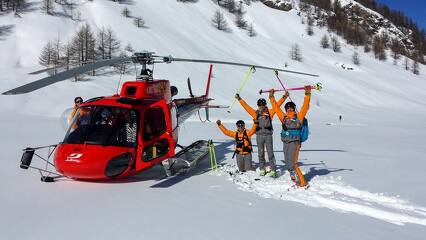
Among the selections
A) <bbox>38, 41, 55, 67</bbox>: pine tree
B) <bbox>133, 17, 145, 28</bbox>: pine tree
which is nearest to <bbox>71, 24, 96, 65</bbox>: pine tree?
<bbox>38, 41, 55, 67</bbox>: pine tree

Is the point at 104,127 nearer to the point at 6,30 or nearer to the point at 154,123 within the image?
the point at 154,123

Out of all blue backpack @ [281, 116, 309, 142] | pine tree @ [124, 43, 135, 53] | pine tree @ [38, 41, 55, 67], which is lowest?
blue backpack @ [281, 116, 309, 142]

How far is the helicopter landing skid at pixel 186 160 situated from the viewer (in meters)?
7.78

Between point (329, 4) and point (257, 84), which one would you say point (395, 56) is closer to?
point (329, 4)

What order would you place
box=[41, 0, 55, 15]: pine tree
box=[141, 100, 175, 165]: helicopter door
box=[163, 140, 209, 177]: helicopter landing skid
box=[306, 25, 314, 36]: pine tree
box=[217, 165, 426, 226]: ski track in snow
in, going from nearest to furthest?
box=[217, 165, 426, 226]: ski track in snow → box=[141, 100, 175, 165]: helicopter door → box=[163, 140, 209, 177]: helicopter landing skid → box=[41, 0, 55, 15]: pine tree → box=[306, 25, 314, 36]: pine tree

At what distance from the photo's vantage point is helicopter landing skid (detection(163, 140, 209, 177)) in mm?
7777

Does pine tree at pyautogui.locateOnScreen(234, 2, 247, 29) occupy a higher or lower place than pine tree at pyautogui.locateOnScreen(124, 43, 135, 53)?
higher

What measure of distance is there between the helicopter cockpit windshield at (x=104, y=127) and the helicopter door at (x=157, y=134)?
0.95ft

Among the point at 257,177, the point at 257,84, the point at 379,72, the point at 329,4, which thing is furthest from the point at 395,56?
the point at 257,177

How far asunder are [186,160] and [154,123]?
1219 millimetres

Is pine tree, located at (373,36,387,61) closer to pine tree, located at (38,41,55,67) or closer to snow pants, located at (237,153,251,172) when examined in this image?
pine tree, located at (38,41,55,67)

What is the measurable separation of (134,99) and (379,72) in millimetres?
69161

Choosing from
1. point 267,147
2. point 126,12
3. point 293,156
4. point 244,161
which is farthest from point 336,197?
point 126,12

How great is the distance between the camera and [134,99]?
759 cm
